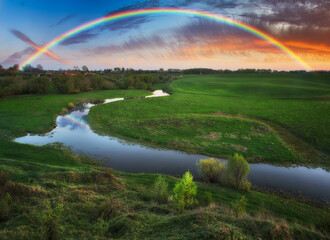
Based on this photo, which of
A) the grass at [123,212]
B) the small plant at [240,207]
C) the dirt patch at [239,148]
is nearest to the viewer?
the grass at [123,212]

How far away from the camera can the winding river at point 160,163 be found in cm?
2378

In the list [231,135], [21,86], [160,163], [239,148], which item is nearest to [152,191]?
[160,163]

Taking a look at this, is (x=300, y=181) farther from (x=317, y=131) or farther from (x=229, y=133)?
(x=317, y=131)

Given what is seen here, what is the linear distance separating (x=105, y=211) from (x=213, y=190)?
1237 centimetres

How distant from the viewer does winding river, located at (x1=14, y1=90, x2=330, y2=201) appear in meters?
23.8

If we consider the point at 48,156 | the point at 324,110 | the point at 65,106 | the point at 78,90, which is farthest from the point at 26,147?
the point at 78,90

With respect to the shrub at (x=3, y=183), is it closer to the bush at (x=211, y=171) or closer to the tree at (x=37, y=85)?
the bush at (x=211, y=171)

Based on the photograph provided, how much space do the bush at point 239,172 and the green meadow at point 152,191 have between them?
1076 millimetres

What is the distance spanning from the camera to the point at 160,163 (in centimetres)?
2923

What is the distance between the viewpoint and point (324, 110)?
180ft

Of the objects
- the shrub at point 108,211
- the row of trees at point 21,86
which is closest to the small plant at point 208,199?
the shrub at point 108,211

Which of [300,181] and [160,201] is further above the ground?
[160,201]

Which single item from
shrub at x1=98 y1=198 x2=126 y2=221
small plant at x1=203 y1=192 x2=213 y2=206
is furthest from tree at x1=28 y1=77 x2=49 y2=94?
small plant at x1=203 y1=192 x2=213 y2=206

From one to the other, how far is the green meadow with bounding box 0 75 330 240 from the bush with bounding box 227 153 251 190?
108 cm
